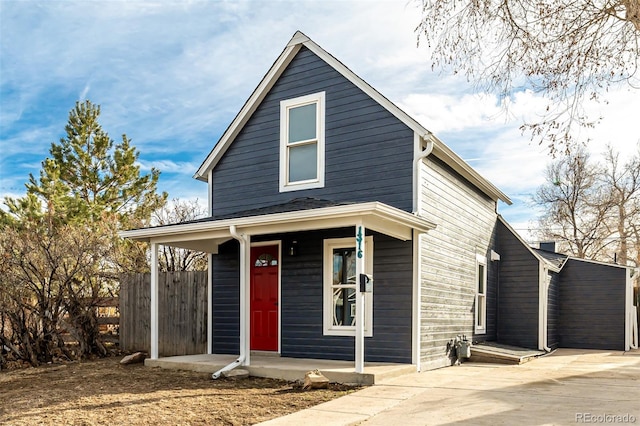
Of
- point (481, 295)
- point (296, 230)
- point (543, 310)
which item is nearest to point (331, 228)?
point (296, 230)

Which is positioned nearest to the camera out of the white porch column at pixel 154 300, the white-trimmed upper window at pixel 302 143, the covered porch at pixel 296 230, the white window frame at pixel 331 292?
the covered porch at pixel 296 230

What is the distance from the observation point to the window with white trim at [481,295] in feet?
43.1

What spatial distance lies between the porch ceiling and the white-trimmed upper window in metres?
1.78

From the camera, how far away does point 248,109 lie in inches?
461

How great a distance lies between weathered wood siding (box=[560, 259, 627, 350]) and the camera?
49.4 feet

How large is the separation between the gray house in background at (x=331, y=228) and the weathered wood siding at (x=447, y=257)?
0.04 meters

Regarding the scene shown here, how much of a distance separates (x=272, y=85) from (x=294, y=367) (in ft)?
18.1

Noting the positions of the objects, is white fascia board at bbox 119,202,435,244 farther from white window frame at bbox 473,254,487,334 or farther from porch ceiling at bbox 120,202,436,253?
white window frame at bbox 473,254,487,334

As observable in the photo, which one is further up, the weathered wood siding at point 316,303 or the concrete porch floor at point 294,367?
the weathered wood siding at point 316,303

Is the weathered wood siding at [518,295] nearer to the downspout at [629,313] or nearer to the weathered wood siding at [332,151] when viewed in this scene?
the downspout at [629,313]

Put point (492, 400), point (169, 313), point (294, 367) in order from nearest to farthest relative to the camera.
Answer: point (492, 400)
point (294, 367)
point (169, 313)
